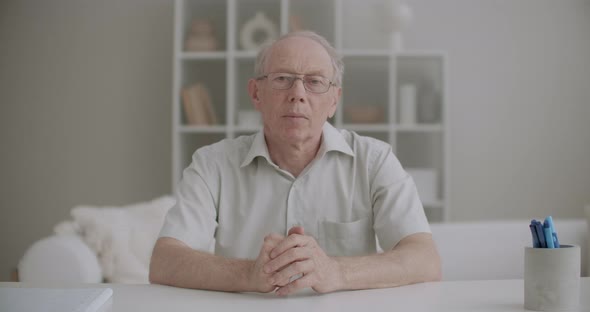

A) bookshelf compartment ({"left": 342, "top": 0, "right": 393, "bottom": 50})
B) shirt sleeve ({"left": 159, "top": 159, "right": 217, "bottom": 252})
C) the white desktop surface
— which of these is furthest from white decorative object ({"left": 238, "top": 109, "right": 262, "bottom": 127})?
the white desktop surface

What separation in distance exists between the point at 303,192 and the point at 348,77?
2061 mm

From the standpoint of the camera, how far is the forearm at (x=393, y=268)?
112 cm

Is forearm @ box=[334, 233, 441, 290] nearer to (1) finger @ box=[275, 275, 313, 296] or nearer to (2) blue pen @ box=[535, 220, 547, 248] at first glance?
(1) finger @ box=[275, 275, 313, 296]

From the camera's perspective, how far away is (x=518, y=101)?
144 inches

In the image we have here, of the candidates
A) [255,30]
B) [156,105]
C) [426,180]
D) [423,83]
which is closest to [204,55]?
[255,30]

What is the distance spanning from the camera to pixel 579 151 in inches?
144

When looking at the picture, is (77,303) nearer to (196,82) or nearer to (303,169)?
(303,169)

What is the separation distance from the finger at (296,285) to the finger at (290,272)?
13mm

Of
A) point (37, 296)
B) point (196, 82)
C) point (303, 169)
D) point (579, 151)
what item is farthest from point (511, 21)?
point (37, 296)

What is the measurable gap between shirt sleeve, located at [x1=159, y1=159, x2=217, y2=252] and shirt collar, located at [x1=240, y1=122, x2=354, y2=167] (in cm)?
12

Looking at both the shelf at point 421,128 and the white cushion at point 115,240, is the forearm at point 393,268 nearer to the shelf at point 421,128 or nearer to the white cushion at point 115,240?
the white cushion at point 115,240

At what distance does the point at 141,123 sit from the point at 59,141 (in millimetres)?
508

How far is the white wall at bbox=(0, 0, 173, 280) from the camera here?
3754 mm

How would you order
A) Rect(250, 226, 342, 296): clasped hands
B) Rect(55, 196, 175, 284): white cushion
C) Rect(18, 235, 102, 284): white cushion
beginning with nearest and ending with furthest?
Rect(250, 226, 342, 296): clasped hands → Rect(18, 235, 102, 284): white cushion → Rect(55, 196, 175, 284): white cushion
